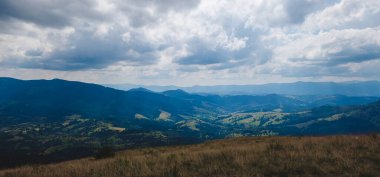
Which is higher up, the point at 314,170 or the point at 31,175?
the point at 314,170

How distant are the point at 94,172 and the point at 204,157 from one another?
508 cm

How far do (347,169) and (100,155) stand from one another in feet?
55.8

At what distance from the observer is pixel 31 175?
12906mm

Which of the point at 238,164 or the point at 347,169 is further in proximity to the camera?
the point at 238,164

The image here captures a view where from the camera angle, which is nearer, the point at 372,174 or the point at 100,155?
the point at 372,174

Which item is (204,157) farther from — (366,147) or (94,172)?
(366,147)

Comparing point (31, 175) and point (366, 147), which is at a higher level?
point (366, 147)

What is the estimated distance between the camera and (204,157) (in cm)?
1447

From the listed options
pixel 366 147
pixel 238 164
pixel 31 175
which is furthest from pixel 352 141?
pixel 31 175

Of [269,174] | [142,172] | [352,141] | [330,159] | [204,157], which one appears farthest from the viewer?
[352,141]

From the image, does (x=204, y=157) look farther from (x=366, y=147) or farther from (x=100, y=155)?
(x=100, y=155)

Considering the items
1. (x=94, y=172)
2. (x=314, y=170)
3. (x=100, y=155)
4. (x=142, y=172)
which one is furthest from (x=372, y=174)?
(x=100, y=155)

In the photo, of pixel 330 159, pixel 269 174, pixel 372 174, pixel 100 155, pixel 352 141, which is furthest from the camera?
pixel 100 155

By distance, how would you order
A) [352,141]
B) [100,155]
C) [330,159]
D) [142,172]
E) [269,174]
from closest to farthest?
[269,174] < [142,172] < [330,159] < [352,141] < [100,155]
